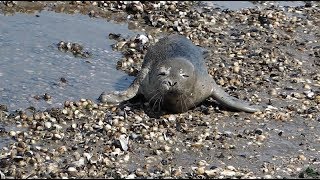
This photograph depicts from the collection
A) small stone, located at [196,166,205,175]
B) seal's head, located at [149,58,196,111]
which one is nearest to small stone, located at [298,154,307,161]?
small stone, located at [196,166,205,175]

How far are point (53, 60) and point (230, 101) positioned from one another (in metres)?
3.31

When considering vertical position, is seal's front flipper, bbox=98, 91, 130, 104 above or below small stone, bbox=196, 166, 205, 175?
above

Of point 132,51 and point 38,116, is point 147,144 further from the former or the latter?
point 132,51

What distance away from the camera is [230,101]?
9594mm

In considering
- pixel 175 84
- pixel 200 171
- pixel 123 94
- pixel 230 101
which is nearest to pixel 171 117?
pixel 175 84

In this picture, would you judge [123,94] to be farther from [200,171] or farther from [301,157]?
[301,157]

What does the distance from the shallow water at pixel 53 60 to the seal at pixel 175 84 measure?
0.67m

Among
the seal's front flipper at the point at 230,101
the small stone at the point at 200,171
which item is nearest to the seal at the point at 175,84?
the seal's front flipper at the point at 230,101

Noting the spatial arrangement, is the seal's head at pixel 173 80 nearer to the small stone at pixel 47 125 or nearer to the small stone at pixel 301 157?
the small stone at pixel 47 125

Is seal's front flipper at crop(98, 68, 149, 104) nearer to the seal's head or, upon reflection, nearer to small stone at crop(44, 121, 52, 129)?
the seal's head

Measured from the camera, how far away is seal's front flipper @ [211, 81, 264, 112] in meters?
9.53

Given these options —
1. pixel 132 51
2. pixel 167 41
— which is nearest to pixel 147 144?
→ pixel 167 41

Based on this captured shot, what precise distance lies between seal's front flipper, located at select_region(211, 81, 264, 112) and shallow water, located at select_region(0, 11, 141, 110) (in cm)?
155

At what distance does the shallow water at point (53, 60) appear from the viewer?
9750 mm
